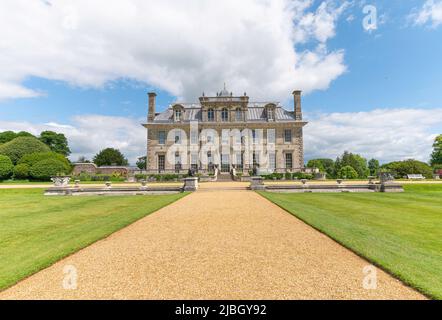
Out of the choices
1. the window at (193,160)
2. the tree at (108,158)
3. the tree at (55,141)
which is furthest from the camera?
the tree at (108,158)

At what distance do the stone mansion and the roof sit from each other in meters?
0.36

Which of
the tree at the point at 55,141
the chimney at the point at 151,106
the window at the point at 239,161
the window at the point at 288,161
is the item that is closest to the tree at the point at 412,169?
the window at the point at 288,161

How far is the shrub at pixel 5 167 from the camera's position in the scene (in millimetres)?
34250

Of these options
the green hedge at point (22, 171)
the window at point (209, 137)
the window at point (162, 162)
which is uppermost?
the window at point (209, 137)

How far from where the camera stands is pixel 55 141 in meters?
55.4

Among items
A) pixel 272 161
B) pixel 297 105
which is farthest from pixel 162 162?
pixel 297 105

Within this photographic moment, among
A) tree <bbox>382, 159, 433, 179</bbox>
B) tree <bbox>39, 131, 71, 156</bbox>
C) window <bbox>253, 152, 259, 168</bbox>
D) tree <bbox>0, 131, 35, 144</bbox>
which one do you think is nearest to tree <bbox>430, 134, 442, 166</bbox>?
tree <bbox>382, 159, 433, 179</bbox>

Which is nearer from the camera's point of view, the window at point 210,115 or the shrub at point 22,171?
the shrub at point 22,171

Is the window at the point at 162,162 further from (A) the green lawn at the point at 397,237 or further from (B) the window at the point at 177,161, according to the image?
(A) the green lawn at the point at 397,237

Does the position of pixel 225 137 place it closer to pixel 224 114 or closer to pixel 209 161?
pixel 224 114

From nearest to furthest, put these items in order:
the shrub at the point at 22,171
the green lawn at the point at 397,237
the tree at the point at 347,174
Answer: the green lawn at the point at 397,237
the shrub at the point at 22,171
the tree at the point at 347,174

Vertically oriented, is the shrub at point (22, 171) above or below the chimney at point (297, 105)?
below

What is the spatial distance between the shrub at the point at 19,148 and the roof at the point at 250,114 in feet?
70.1
